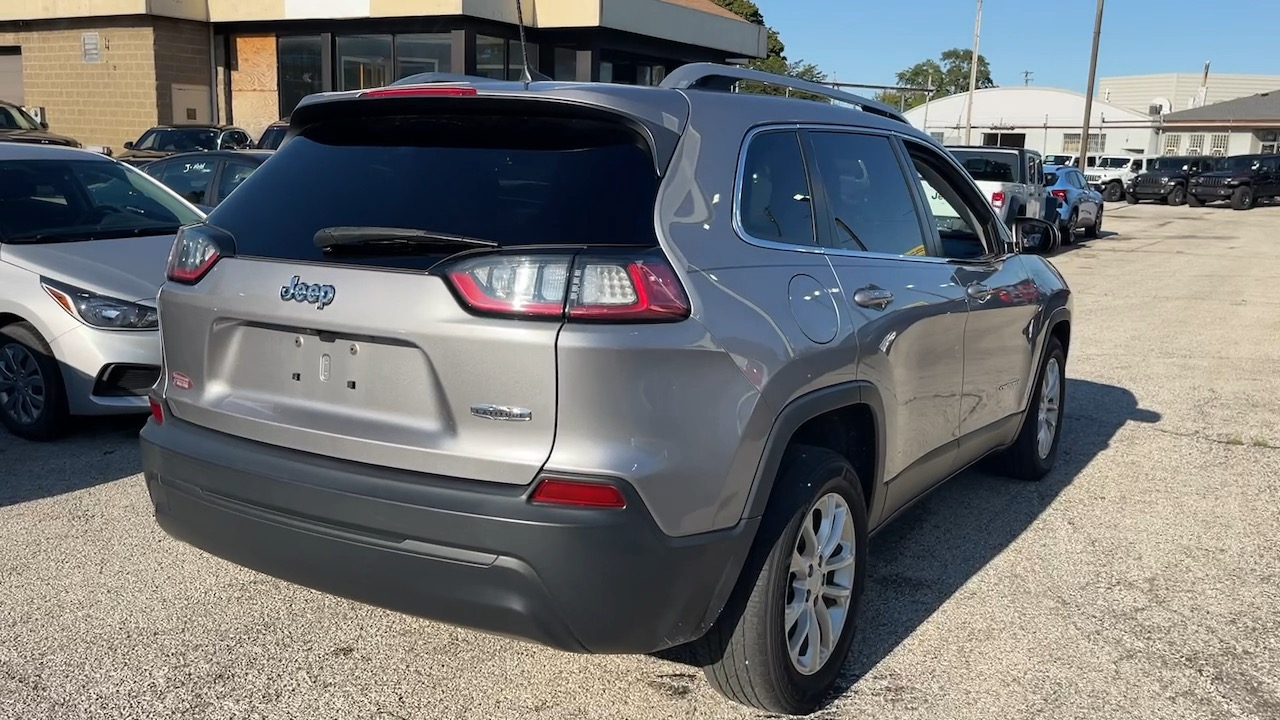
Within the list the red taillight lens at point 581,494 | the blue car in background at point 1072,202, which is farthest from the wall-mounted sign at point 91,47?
the red taillight lens at point 581,494

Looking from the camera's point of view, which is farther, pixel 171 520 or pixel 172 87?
pixel 172 87

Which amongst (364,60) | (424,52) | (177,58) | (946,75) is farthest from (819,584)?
(946,75)

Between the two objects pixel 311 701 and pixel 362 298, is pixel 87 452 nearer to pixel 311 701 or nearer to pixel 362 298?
pixel 311 701

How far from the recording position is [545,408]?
2.66 metres

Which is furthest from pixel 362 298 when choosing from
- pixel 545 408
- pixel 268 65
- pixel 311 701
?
pixel 268 65

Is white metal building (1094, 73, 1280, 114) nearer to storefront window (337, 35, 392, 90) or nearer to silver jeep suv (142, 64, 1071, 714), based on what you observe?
storefront window (337, 35, 392, 90)

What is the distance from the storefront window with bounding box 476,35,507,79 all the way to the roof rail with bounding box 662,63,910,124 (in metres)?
21.0

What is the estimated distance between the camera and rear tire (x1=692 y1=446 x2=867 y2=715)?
307 centimetres

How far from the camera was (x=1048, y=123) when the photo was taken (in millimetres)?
65000

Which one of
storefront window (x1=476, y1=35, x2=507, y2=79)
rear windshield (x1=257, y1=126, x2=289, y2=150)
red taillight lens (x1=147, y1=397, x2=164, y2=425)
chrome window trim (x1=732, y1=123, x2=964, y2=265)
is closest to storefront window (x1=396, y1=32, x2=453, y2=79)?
storefront window (x1=476, y1=35, x2=507, y2=79)

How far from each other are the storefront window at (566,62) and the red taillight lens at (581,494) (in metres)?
24.5

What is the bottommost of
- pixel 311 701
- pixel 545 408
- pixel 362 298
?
pixel 311 701

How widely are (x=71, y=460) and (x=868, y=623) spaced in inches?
164

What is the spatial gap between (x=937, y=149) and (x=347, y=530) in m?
2.99
